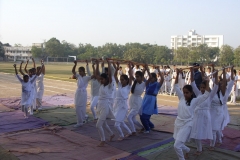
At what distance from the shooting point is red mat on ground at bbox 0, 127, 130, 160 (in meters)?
5.65

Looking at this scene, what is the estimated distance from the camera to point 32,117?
923 centimetres

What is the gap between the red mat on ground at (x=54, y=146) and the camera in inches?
223

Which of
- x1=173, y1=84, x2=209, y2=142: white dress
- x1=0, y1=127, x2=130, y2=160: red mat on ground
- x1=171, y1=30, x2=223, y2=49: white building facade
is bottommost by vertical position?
x1=0, y1=127, x2=130, y2=160: red mat on ground

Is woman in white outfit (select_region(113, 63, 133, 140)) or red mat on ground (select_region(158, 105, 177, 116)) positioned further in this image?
red mat on ground (select_region(158, 105, 177, 116))

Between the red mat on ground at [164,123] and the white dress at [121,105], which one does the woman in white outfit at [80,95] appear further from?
the red mat on ground at [164,123]

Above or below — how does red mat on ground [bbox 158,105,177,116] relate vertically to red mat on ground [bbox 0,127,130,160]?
above

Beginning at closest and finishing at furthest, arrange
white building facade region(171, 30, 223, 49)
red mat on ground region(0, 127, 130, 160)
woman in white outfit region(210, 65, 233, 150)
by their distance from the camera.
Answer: red mat on ground region(0, 127, 130, 160), woman in white outfit region(210, 65, 233, 150), white building facade region(171, 30, 223, 49)

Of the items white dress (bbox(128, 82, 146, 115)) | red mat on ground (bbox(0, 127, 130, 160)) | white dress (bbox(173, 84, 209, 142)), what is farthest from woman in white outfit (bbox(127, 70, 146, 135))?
white dress (bbox(173, 84, 209, 142))

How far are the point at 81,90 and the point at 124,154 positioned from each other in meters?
2.98

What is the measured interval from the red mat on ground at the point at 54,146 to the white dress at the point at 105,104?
2.39 feet

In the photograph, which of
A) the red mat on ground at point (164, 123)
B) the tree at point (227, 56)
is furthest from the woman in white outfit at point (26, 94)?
the tree at point (227, 56)

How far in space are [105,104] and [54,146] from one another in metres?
1.54

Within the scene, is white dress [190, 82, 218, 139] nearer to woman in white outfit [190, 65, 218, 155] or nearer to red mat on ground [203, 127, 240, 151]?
woman in white outfit [190, 65, 218, 155]

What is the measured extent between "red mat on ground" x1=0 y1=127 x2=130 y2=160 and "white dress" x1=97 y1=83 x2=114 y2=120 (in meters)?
0.73
